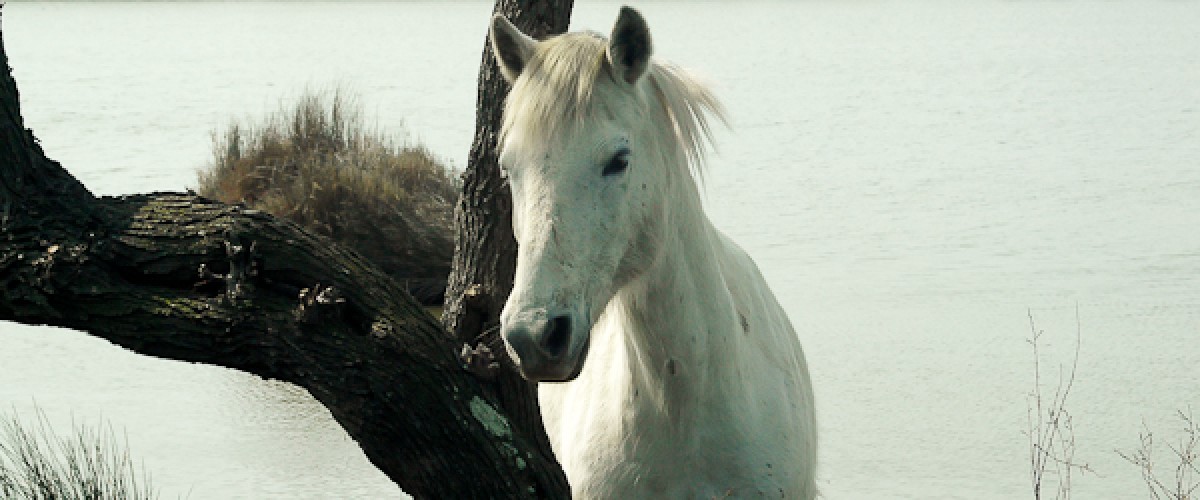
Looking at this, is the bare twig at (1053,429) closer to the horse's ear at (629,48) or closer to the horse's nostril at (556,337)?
the horse's ear at (629,48)

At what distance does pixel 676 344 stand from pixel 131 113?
1580 cm

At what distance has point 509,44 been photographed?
117 inches

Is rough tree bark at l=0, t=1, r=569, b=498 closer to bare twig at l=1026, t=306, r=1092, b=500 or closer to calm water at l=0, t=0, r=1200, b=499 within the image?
calm water at l=0, t=0, r=1200, b=499

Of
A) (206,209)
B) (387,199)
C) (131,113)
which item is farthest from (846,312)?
(131,113)

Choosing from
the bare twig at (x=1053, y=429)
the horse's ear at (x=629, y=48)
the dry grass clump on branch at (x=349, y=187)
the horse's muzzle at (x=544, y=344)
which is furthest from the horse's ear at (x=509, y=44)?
the dry grass clump on branch at (x=349, y=187)

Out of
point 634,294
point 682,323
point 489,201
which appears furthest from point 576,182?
point 489,201

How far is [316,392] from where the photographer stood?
9.36 ft

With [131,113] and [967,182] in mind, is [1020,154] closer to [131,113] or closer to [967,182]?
[967,182]

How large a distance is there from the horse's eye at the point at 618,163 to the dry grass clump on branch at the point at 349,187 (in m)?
5.89

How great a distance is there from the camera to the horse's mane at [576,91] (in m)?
2.71

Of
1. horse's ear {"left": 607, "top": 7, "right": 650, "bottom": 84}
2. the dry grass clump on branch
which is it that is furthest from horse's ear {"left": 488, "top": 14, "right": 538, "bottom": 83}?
the dry grass clump on branch

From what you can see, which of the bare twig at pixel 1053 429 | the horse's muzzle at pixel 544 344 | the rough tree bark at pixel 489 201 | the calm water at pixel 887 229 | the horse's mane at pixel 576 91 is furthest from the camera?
the calm water at pixel 887 229

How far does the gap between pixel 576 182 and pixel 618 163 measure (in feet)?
0.39

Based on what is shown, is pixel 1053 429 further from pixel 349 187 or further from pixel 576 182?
pixel 349 187
